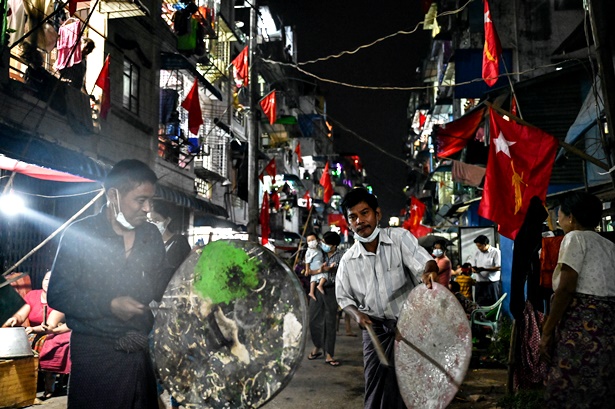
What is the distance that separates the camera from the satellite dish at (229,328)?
9.59 feet

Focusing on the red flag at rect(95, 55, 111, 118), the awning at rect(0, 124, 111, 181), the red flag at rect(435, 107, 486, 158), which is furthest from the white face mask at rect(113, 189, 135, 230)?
the red flag at rect(95, 55, 111, 118)

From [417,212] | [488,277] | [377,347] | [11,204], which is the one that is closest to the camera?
[377,347]

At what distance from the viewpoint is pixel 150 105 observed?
57.7 feet

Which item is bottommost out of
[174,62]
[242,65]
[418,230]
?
[418,230]

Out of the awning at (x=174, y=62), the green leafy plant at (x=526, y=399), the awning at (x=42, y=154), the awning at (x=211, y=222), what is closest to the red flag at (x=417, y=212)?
the awning at (x=211, y=222)

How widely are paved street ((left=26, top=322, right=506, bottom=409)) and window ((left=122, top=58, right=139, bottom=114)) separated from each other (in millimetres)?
10856

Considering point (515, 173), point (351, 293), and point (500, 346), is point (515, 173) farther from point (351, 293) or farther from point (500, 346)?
point (351, 293)

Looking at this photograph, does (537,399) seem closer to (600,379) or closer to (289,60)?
(600,379)

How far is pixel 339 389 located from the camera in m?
7.10

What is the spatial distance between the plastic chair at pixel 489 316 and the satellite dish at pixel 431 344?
5996mm

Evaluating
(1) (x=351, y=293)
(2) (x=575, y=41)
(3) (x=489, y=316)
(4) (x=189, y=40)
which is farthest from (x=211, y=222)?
(1) (x=351, y=293)

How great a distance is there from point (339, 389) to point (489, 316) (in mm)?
4694

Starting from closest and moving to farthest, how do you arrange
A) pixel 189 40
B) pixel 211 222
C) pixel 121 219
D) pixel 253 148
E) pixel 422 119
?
pixel 121 219 < pixel 253 148 < pixel 189 40 < pixel 211 222 < pixel 422 119

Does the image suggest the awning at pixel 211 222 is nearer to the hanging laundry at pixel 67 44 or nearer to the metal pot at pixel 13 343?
the hanging laundry at pixel 67 44
